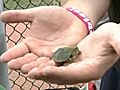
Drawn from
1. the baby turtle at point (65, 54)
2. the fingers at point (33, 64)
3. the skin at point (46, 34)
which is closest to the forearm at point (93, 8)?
the skin at point (46, 34)

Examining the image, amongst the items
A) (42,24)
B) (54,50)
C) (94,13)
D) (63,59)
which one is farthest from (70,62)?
(94,13)

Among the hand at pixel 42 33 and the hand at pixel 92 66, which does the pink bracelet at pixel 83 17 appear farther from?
the hand at pixel 92 66

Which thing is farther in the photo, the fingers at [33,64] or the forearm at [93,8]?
the forearm at [93,8]

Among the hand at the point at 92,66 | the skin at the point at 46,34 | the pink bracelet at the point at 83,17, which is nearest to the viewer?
the hand at the point at 92,66

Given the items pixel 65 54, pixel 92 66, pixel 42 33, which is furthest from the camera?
pixel 42 33

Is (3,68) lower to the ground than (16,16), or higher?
lower

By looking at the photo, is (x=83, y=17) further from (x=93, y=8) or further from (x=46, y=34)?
(x=46, y=34)

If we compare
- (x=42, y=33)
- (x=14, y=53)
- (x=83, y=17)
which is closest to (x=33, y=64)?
(x=14, y=53)
